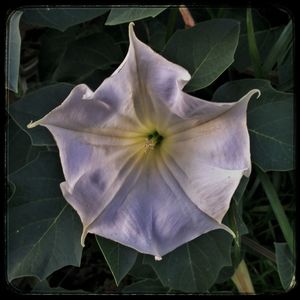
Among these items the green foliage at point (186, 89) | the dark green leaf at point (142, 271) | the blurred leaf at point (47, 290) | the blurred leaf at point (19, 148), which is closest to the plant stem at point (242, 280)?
the green foliage at point (186, 89)

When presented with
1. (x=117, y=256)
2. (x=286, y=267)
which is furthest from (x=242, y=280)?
(x=117, y=256)

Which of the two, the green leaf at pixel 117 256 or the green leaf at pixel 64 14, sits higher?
the green leaf at pixel 64 14

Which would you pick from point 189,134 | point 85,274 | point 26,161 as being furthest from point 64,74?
point 85,274

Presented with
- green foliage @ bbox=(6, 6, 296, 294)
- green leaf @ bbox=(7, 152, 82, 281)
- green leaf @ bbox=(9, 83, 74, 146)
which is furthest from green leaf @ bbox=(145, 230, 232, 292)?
green leaf @ bbox=(9, 83, 74, 146)

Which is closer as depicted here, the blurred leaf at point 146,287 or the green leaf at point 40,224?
the green leaf at point 40,224

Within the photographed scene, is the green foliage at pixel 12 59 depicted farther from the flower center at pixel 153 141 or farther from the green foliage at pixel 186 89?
the flower center at pixel 153 141

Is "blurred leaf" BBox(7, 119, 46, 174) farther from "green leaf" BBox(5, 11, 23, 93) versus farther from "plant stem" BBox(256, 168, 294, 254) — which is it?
"plant stem" BBox(256, 168, 294, 254)

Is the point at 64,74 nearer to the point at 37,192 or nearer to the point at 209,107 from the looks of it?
the point at 37,192
